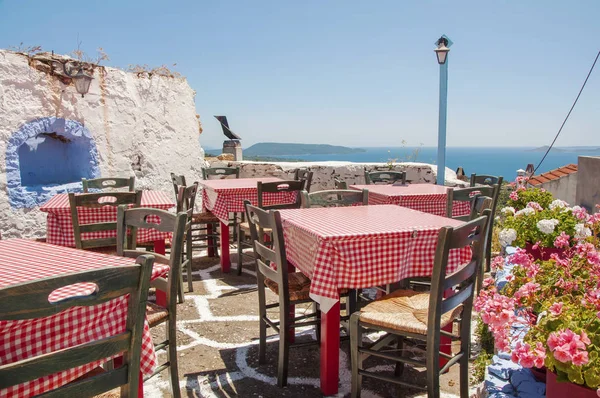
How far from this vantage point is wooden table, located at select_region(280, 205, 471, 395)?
2553mm

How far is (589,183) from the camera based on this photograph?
5387 mm

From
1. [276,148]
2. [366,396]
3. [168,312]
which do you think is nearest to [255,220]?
[168,312]

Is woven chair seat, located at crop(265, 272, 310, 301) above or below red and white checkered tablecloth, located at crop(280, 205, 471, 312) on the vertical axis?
below

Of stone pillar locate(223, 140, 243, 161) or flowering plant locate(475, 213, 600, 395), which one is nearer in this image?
flowering plant locate(475, 213, 600, 395)

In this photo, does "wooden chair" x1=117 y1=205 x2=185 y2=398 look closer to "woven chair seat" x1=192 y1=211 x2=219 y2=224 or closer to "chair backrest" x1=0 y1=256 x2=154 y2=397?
"chair backrest" x1=0 y1=256 x2=154 y2=397

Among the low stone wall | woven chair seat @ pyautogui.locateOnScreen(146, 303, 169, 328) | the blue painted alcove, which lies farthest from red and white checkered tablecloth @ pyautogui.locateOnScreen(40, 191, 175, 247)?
the low stone wall

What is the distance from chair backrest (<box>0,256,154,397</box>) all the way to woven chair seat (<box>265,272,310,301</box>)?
4.43 feet

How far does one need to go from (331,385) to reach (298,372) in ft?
1.25

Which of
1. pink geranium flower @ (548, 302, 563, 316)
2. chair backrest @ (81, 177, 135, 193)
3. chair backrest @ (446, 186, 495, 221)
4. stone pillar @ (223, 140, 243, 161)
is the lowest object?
pink geranium flower @ (548, 302, 563, 316)

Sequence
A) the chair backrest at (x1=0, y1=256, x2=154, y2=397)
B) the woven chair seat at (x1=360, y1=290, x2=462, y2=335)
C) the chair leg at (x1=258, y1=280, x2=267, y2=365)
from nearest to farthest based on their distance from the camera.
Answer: the chair backrest at (x1=0, y1=256, x2=154, y2=397), the woven chair seat at (x1=360, y1=290, x2=462, y2=335), the chair leg at (x1=258, y1=280, x2=267, y2=365)

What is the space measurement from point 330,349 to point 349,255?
560 mm

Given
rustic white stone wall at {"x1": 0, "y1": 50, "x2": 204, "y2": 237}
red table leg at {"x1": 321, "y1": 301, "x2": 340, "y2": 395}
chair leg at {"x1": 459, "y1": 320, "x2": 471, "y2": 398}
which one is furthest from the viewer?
rustic white stone wall at {"x1": 0, "y1": 50, "x2": 204, "y2": 237}

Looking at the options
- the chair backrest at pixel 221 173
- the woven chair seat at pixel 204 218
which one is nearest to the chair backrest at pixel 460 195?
the woven chair seat at pixel 204 218

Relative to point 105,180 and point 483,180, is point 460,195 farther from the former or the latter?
point 105,180
